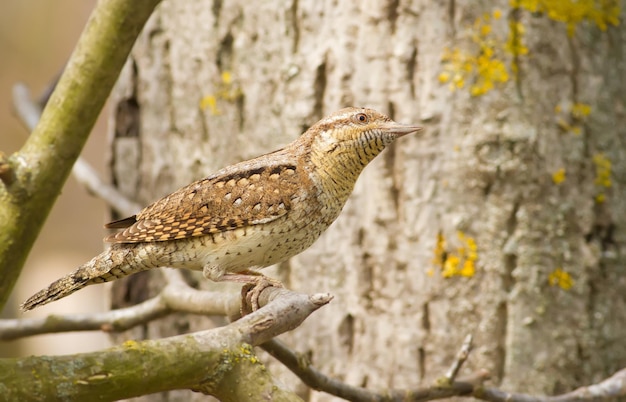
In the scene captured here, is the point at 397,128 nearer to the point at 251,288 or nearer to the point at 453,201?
the point at 251,288

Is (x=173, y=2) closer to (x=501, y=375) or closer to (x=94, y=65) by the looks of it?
(x=94, y=65)

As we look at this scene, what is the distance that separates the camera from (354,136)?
119 inches

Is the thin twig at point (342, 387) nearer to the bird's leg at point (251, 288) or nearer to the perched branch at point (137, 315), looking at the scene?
the bird's leg at point (251, 288)

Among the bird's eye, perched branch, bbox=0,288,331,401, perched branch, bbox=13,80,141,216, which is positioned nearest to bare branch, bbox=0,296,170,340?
perched branch, bbox=13,80,141,216

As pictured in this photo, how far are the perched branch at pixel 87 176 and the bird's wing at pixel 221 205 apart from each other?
1.23m

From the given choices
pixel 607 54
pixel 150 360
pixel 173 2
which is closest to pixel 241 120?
pixel 173 2

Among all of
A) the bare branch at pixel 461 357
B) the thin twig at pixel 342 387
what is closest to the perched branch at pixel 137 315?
the thin twig at pixel 342 387

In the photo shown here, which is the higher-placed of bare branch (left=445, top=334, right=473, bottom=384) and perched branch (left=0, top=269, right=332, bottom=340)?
perched branch (left=0, top=269, right=332, bottom=340)

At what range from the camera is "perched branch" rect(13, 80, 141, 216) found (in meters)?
4.43

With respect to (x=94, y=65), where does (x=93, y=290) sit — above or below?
below

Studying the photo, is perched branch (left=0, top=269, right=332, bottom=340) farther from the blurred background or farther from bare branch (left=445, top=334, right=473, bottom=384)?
the blurred background

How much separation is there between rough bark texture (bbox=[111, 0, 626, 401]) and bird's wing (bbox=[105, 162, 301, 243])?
993 millimetres

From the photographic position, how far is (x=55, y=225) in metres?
10.3

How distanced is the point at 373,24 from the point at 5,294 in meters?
2.13
